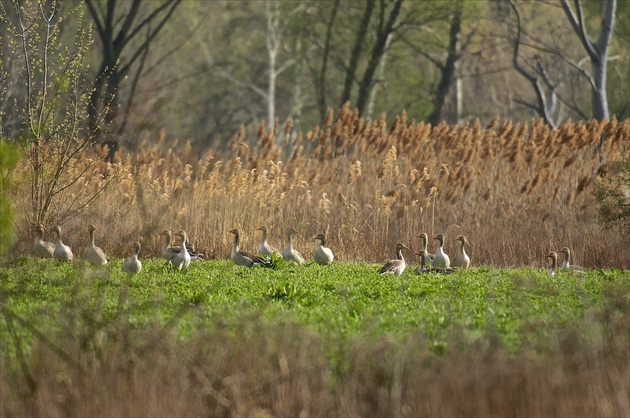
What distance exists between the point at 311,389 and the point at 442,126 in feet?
43.1

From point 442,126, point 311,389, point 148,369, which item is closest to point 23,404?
point 148,369

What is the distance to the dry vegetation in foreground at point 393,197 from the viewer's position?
16.8m

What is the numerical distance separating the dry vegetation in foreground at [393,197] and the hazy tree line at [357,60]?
934 centimetres

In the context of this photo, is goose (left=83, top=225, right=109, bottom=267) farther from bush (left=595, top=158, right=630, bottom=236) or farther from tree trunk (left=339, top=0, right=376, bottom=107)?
tree trunk (left=339, top=0, right=376, bottom=107)

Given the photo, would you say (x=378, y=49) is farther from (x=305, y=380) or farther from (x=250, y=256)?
(x=305, y=380)

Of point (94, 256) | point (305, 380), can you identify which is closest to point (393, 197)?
point (94, 256)

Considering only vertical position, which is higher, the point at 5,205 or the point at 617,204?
the point at 5,205

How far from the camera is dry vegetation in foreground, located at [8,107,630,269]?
661 inches

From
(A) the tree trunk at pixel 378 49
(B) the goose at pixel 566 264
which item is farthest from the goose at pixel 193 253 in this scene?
(A) the tree trunk at pixel 378 49

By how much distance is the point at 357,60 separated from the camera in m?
33.9

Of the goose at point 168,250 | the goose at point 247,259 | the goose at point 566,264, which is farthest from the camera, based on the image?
the goose at point 566,264

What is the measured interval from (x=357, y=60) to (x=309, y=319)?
24.7 m

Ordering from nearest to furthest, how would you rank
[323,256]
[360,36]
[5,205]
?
[5,205]
[323,256]
[360,36]

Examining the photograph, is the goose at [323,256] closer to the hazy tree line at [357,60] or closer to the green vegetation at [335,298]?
the green vegetation at [335,298]
